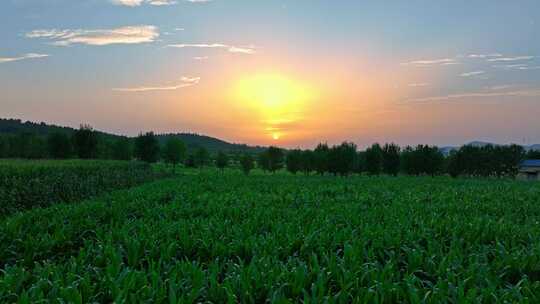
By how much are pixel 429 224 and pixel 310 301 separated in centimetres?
510

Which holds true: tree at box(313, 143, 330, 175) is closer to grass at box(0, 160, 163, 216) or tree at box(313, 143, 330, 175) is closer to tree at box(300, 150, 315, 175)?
tree at box(300, 150, 315, 175)

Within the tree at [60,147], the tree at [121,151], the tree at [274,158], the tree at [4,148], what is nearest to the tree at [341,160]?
the tree at [274,158]

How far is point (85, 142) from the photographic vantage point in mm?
60469

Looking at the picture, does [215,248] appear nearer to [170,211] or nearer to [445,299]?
[445,299]

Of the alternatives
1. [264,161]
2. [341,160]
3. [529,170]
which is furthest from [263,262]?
[529,170]

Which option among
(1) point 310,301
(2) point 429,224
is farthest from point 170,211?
(1) point 310,301

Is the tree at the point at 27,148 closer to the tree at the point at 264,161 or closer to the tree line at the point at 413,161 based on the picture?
the tree at the point at 264,161

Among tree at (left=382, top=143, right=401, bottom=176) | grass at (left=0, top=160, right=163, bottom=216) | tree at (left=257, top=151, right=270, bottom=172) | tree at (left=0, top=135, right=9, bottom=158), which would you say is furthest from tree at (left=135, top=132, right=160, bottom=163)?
grass at (left=0, top=160, right=163, bottom=216)

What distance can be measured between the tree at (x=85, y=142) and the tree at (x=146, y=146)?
12.9m

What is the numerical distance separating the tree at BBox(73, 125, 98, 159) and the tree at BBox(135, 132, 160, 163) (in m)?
12.9

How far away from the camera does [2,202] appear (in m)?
14.1

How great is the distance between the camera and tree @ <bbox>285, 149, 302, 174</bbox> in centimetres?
8222

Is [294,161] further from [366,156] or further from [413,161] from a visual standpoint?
[413,161]

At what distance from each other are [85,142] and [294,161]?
1612 inches
